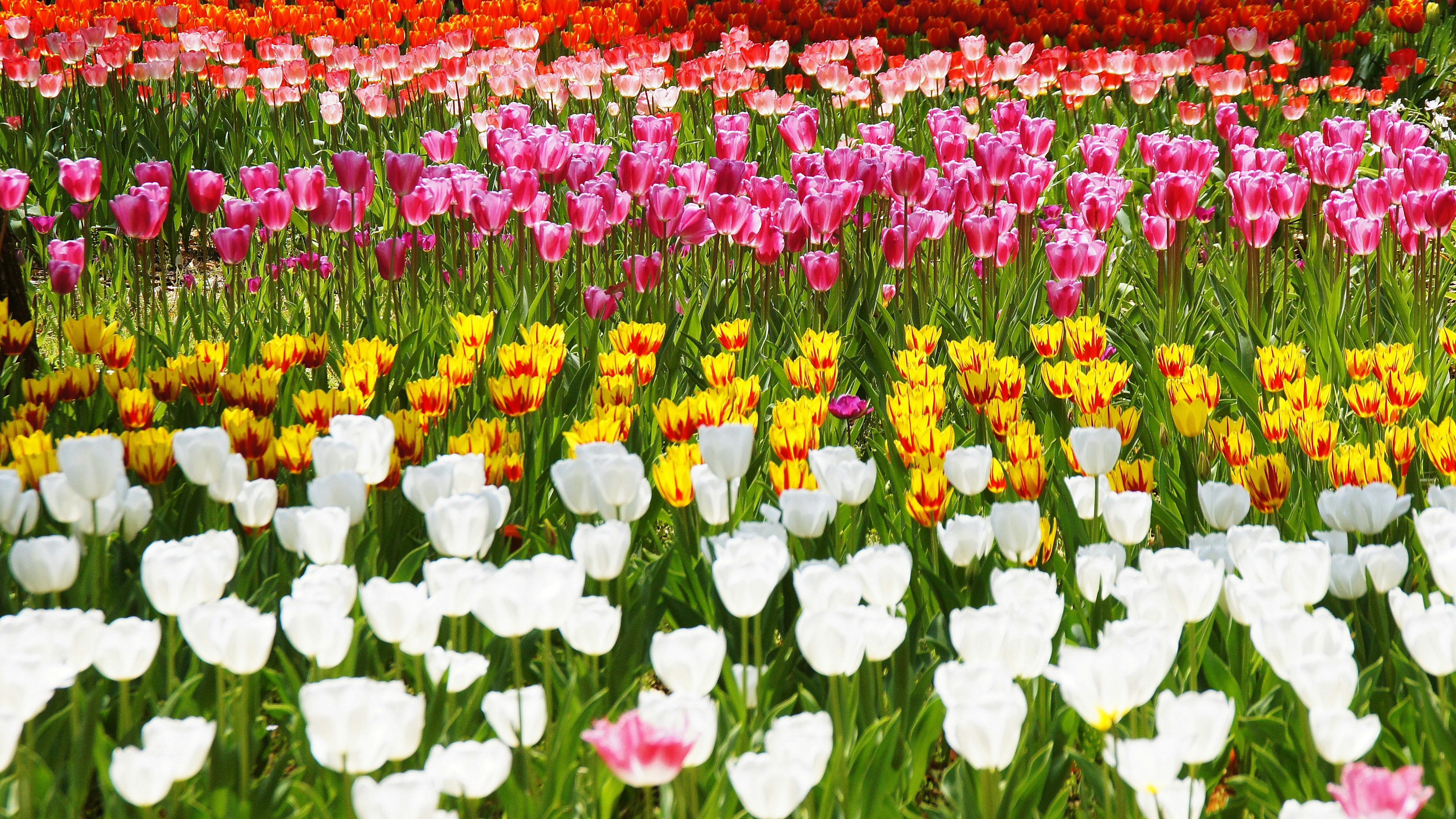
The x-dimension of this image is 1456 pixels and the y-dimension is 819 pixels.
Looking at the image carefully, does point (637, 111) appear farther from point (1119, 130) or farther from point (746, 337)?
point (746, 337)

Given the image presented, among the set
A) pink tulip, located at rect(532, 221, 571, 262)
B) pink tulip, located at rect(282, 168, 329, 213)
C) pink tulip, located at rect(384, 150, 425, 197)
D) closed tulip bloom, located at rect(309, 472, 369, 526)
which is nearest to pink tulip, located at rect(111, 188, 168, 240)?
pink tulip, located at rect(282, 168, 329, 213)

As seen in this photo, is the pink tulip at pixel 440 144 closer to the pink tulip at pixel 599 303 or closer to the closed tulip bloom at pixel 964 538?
the pink tulip at pixel 599 303

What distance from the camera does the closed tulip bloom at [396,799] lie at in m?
1.17

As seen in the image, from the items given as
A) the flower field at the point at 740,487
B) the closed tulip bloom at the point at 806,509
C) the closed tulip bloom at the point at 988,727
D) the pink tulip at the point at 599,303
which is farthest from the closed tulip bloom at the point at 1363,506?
the pink tulip at the point at 599,303

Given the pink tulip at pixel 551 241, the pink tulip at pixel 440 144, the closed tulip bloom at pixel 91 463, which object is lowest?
the pink tulip at pixel 551 241

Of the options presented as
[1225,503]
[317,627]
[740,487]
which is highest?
[317,627]

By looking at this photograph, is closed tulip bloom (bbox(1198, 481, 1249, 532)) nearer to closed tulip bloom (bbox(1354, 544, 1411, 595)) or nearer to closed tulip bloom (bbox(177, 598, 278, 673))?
closed tulip bloom (bbox(1354, 544, 1411, 595))

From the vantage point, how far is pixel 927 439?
2.12m

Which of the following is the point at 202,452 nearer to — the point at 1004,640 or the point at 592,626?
the point at 592,626

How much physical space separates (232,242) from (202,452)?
1714 millimetres

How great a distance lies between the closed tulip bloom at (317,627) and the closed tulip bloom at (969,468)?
905mm

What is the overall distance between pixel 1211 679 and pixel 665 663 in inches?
31.1

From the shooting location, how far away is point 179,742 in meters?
1.27

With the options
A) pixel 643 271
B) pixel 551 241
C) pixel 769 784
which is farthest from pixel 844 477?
pixel 551 241
